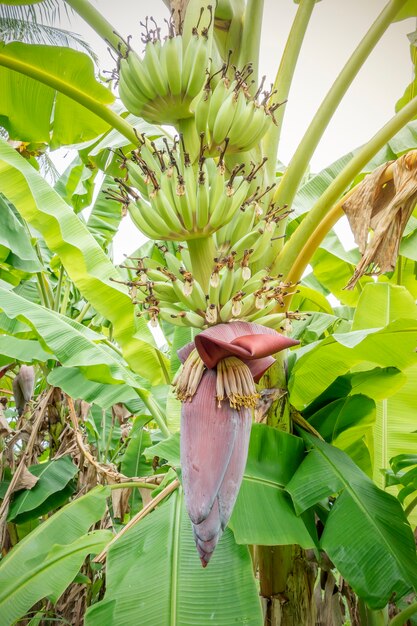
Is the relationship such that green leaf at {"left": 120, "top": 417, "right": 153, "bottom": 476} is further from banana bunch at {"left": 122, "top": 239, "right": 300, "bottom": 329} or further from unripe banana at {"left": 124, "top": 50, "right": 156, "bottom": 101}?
unripe banana at {"left": 124, "top": 50, "right": 156, "bottom": 101}

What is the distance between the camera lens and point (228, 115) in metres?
0.94

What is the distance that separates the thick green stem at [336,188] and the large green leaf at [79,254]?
553 mm

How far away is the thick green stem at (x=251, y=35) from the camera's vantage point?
1.19 meters

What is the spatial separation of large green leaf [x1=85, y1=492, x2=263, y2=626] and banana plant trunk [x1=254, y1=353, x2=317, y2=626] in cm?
14

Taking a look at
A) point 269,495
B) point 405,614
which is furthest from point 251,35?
point 405,614

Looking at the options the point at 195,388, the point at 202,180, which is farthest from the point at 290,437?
the point at 202,180

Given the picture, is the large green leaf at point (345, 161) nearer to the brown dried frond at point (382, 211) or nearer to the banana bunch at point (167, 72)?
the brown dried frond at point (382, 211)

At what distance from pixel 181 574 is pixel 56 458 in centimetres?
118

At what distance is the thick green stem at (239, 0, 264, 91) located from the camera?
1186 millimetres

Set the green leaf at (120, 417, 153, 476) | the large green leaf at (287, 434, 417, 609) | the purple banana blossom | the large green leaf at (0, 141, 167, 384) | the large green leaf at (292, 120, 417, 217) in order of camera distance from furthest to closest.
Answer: the green leaf at (120, 417, 153, 476) → the large green leaf at (292, 120, 417, 217) → the large green leaf at (0, 141, 167, 384) → the large green leaf at (287, 434, 417, 609) → the purple banana blossom

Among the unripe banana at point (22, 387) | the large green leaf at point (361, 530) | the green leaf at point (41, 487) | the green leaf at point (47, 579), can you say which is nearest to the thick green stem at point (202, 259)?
the large green leaf at point (361, 530)

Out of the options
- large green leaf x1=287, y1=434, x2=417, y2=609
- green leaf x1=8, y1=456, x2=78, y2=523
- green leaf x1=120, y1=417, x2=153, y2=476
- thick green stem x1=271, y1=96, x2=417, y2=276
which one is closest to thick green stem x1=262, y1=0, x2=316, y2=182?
thick green stem x1=271, y1=96, x2=417, y2=276

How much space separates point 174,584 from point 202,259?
626 mm

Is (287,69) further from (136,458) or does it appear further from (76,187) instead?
(76,187)
